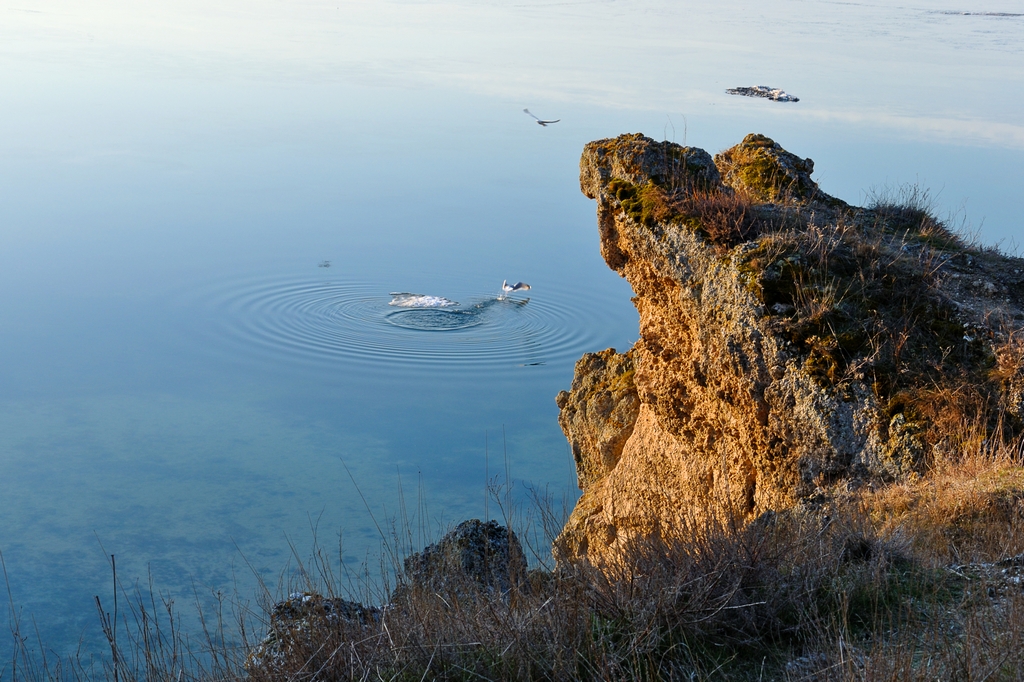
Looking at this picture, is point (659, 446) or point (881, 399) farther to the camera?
point (659, 446)

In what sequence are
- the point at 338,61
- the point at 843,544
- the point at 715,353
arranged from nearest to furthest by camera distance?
the point at 843,544, the point at 715,353, the point at 338,61

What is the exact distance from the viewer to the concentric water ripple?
834 inches

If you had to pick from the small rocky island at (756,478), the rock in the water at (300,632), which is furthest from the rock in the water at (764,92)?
the rock in the water at (300,632)

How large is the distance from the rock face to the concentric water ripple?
1231 cm

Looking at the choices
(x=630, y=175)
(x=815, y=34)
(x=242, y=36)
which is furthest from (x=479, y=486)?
(x=242, y=36)

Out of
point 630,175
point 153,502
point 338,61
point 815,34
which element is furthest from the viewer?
point 338,61

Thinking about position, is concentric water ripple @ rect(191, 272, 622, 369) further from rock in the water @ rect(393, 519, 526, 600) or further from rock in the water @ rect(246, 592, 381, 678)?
rock in the water @ rect(246, 592, 381, 678)

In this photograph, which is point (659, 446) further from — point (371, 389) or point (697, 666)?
point (371, 389)

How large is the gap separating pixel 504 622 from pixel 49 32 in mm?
86977

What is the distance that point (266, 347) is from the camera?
21.4 meters

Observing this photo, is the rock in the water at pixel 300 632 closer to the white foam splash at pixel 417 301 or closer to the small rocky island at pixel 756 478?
the small rocky island at pixel 756 478

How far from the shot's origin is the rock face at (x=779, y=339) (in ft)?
20.8

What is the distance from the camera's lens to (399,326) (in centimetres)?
2288

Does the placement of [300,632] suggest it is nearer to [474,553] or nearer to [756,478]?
[474,553]
